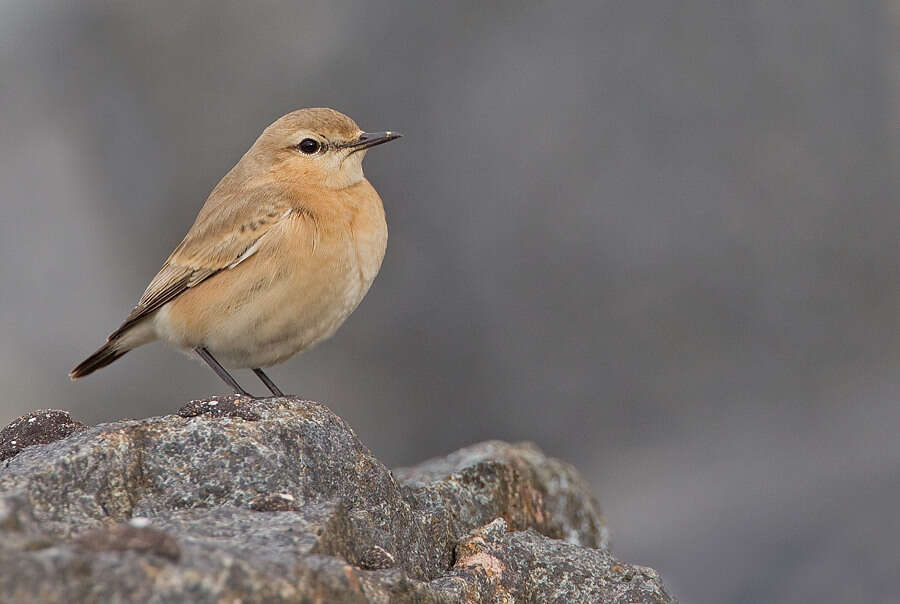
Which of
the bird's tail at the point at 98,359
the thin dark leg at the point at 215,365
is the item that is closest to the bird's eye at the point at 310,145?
the thin dark leg at the point at 215,365

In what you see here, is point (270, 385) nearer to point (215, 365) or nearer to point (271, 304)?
point (215, 365)

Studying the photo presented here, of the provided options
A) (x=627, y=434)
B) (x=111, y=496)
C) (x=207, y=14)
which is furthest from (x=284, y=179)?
(x=207, y=14)

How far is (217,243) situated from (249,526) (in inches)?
128

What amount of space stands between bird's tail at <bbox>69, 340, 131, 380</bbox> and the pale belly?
769mm

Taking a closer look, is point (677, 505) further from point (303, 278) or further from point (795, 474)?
point (303, 278)

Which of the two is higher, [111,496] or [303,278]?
[303,278]

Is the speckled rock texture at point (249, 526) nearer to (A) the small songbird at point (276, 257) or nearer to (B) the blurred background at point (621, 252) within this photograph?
(A) the small songbird at point (276, 257)

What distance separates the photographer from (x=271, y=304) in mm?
5988

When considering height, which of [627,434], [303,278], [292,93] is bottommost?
[303,278]

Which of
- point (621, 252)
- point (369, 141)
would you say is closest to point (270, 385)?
point (369, 141)

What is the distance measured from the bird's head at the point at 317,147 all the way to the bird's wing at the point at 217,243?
0.31m

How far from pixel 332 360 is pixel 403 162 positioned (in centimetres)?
199

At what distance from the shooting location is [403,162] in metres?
10.5

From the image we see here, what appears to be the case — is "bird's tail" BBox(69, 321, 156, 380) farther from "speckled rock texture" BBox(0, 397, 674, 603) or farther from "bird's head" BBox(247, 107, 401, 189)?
"speckled rock texture" BBox(0, 397, 674, 603)
